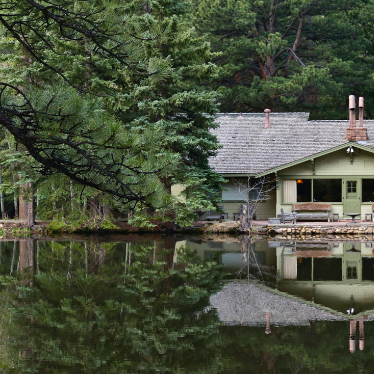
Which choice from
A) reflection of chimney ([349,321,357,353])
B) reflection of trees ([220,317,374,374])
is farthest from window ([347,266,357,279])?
reflection of trees ([220,317,374,374])

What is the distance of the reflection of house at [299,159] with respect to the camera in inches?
1075

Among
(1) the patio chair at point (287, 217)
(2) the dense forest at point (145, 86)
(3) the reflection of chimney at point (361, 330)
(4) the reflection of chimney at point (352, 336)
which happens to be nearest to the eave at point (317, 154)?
(1) the patio chair at point (287, 217)

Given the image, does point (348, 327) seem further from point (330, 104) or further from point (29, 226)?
point (330, 104)

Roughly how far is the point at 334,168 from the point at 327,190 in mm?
1053

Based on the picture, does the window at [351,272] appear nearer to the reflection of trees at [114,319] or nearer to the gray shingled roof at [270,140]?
the reflection of trees at [114,319]

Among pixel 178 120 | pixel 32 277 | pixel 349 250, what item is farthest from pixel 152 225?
pixel 32 277

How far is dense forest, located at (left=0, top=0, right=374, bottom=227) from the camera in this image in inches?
270

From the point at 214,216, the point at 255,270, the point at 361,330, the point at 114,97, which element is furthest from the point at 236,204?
the point at 361,330

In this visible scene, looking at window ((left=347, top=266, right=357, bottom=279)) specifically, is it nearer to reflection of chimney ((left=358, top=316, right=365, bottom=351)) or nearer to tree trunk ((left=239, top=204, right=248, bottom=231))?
reflection of chimney ((left=358, top=316, right=365, bottom=351))

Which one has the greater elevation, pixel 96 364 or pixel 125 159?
pixel 125 159

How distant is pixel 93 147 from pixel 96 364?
2.71 m

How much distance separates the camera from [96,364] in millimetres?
7496

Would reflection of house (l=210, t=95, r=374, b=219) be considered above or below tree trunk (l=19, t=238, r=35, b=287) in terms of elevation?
above

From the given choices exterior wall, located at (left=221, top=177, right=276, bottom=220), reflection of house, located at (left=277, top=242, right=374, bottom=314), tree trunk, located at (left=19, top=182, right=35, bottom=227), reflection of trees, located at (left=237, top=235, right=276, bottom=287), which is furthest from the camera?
exterior wall, located at (left=221, top=177, right=276, bottom=220)
